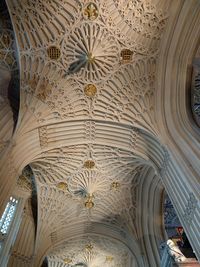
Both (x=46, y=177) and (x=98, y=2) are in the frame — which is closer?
(x=98, y=2)

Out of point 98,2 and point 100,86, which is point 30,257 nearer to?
point 100,86

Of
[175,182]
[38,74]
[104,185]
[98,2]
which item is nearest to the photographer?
[175,182]

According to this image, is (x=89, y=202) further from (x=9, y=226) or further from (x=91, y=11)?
(x=91, y=11)

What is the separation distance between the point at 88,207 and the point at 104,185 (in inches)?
63.9

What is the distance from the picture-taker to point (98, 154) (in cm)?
1268

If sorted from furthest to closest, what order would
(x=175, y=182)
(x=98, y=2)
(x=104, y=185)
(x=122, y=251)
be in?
(x=122, y=251), (x=104, y=185), (x=98, y=2), (x=175, y=182)

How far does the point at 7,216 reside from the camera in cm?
1184

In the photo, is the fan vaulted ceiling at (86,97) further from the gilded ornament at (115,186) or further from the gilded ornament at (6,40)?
the gilded ornament at (6,40)

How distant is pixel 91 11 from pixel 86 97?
325 cm

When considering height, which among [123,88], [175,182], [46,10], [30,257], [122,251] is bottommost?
[175,182]

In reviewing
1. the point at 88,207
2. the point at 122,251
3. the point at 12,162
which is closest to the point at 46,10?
the point at 12,162

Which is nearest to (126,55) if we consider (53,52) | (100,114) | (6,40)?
(100,114)

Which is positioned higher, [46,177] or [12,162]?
[46,177]

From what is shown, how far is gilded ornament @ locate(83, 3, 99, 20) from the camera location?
9.47m
